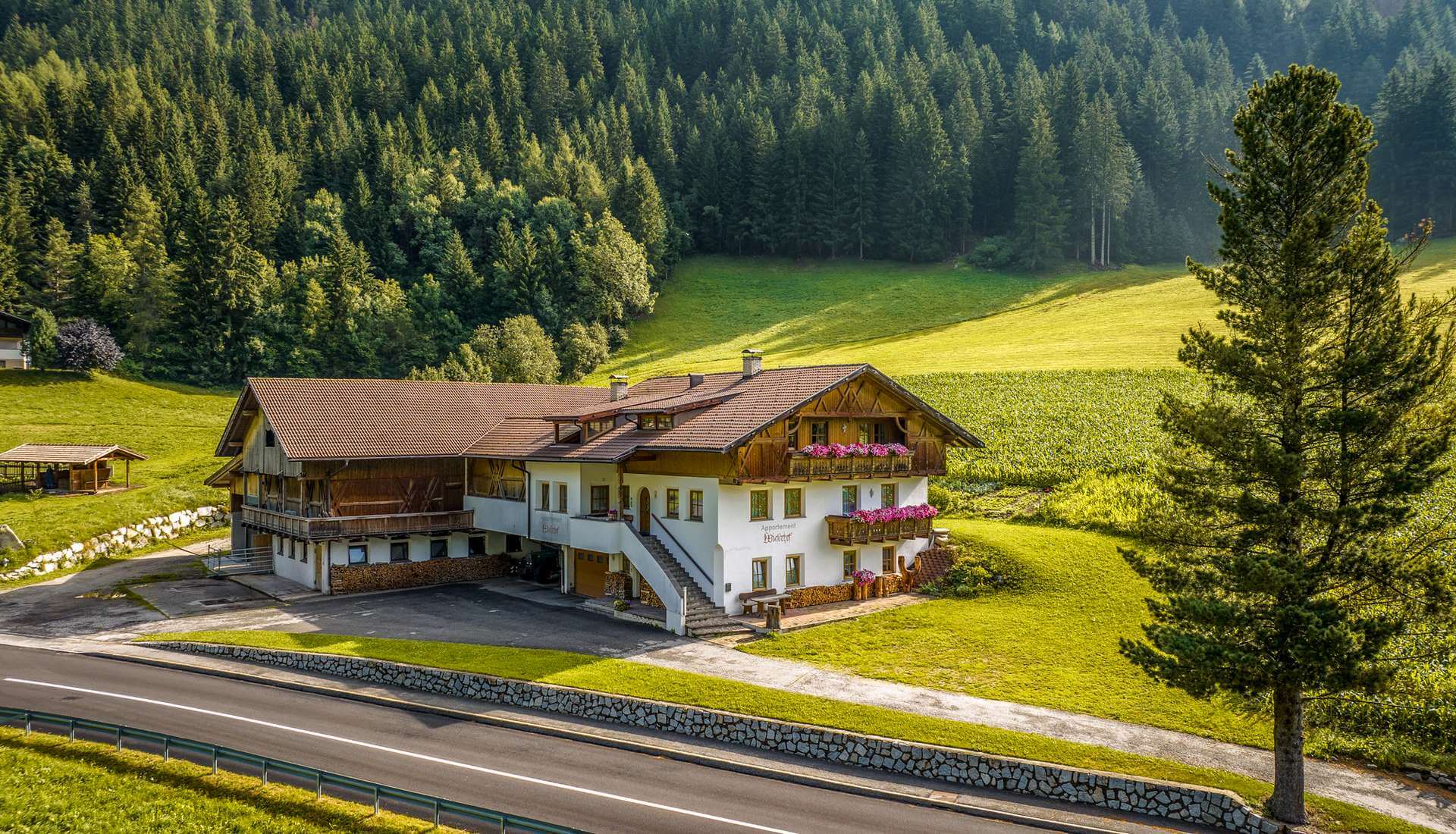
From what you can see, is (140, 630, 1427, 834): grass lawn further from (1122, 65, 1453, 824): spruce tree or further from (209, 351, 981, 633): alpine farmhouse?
(209, 351, 981, 633): alpine farmhouse

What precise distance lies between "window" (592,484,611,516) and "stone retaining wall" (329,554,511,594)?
25.8ft

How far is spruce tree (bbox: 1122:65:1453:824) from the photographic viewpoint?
17875 mm

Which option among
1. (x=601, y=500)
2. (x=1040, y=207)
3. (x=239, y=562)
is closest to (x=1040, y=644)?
(x=601, y=500)

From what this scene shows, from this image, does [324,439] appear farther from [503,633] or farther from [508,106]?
[508,106]

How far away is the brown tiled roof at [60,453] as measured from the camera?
52531 mm

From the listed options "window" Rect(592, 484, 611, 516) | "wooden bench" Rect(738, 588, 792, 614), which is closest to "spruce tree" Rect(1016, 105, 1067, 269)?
"window" Rect(592, 484, 611, 516)

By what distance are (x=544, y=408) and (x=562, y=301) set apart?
51611 millimetres

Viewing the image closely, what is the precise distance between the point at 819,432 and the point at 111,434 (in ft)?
178

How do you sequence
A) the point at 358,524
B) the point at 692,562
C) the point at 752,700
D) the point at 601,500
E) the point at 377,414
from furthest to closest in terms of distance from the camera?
the point at 377,414 → the point at 358,524 → the point at 601,500 → the point at 692,562 → the point at 752,700

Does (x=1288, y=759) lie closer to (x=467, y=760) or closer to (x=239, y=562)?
(x=467, y=760)

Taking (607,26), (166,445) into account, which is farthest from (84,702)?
(607,26)

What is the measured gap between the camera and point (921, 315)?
98.4 meters

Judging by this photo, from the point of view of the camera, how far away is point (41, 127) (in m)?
108

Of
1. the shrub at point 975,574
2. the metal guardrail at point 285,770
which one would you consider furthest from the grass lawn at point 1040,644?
the metal guardrail at point 285,770
